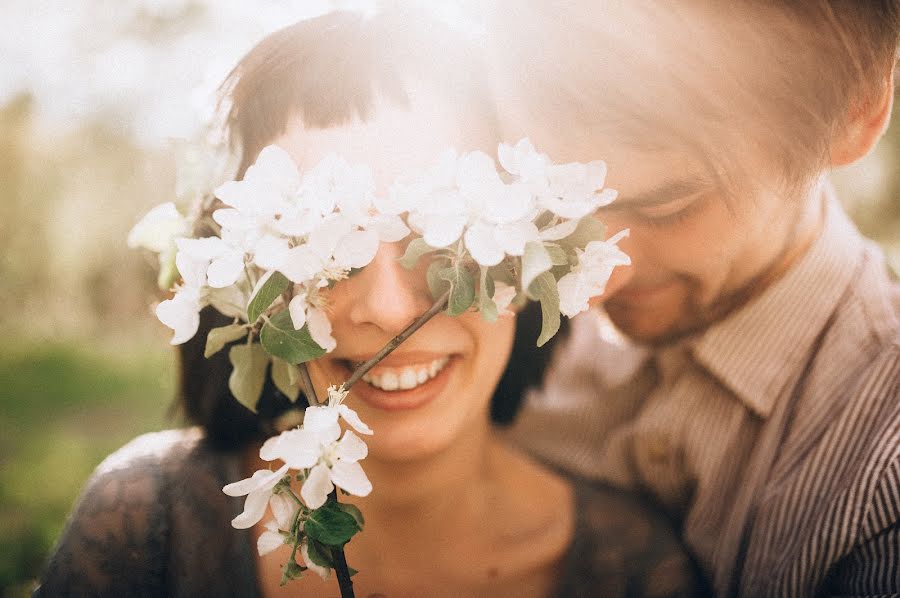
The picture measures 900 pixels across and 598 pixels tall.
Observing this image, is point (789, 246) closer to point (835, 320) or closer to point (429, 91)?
point (835, 320)

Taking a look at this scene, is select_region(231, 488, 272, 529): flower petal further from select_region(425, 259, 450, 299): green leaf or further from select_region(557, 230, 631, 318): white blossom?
select_region(557, 230, 631, 318): white blossom

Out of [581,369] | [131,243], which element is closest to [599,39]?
[131,243]

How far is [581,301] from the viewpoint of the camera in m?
1.21

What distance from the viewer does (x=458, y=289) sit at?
3.84 ft

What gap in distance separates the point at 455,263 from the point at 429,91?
388 mm

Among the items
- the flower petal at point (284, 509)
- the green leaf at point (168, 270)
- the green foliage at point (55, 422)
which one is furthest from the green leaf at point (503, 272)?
the green foliage at point (55, 422)

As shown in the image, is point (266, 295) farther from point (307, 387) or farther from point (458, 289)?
point (458, 289)

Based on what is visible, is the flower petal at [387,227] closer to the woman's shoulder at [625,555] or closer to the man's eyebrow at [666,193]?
the man's eyebrow at [666,193]

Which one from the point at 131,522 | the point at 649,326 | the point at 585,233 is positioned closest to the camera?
the point at 585,233

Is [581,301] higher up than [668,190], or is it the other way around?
[668,190]

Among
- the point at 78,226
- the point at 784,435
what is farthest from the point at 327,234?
the point at 78,226

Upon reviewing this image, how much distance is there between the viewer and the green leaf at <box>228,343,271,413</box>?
4.39ft

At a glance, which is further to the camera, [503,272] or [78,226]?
[78,226]

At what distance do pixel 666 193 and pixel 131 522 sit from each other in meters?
1.42
